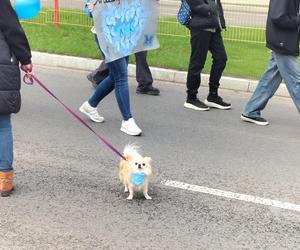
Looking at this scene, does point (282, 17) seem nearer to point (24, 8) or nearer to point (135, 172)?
point (135, 172)

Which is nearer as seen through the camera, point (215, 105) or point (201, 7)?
point (201, 7)

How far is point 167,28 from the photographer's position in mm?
11047

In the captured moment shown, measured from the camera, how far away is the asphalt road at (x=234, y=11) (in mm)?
10992

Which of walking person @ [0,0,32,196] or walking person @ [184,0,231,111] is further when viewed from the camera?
walking person @ [184,0,231,111]

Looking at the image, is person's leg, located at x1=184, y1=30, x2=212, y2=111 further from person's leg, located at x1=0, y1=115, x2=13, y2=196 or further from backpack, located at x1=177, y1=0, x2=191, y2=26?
person's leg, located at x1=0, y1=115, x2=13, y2=196

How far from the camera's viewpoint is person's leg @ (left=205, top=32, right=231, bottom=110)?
6766 millimetres

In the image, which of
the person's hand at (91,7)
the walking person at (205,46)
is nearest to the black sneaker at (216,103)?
the walking person at (205,46)

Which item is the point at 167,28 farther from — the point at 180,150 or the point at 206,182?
the point at 206,182

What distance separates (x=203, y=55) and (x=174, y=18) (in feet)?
15.6

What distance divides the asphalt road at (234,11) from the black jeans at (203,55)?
13.9 ft

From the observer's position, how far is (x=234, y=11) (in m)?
11.8

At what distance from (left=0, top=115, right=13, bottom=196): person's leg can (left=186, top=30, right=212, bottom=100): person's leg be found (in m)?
2.99

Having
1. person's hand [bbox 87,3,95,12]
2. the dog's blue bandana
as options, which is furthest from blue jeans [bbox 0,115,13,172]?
person's hand [bbox 87,3,95,12]

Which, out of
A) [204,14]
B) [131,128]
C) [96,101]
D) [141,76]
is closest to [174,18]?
[141,76]
